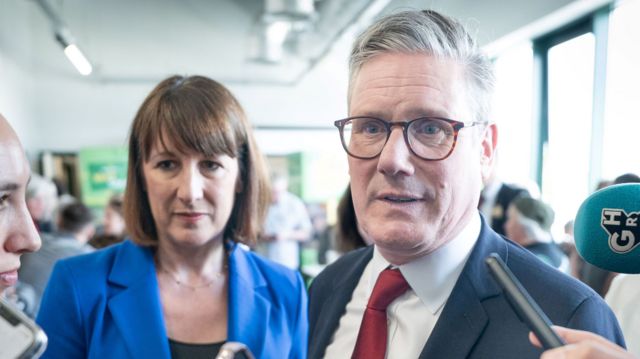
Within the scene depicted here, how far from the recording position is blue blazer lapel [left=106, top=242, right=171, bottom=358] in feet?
4.72

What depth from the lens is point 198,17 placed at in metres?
9.65

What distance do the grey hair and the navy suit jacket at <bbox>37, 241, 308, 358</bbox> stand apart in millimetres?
784

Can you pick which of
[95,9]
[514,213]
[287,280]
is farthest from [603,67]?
[95,9]

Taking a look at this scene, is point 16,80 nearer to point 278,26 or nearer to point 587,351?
point 278,26

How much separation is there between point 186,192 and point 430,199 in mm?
727

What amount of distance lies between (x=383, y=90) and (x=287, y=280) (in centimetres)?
84

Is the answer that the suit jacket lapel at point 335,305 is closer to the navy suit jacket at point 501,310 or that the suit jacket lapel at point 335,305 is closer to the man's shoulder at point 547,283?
the navy suit jacket at point 501,310

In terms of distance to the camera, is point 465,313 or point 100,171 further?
point 100,171

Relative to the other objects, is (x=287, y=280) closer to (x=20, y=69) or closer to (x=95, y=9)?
(x=20, y=69)

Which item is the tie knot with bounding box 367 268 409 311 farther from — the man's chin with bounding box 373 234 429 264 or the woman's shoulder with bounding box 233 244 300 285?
the woman's shoulder with bounding box 233 244 300 285

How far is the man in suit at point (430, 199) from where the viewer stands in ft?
3.42

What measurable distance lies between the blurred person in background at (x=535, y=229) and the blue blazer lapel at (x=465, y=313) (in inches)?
90.0

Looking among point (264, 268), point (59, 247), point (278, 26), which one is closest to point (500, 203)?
point (264, 268)

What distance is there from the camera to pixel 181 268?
1.69 m
